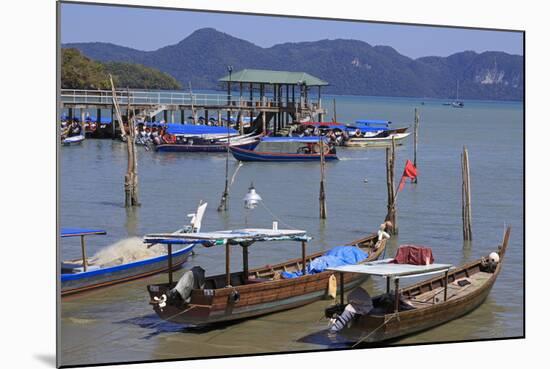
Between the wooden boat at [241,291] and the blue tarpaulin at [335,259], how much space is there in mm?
182

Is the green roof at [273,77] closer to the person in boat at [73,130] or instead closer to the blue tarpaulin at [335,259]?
the blue tarpaulin at [335,259]

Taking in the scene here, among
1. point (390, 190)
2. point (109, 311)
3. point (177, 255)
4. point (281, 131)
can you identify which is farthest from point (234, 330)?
point (281, 131)

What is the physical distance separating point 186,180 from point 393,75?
37.2 feet

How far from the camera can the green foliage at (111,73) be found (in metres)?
15.8

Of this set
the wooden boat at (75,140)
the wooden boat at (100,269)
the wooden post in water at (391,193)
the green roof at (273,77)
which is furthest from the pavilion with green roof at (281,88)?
the wooden boat at (75,140)

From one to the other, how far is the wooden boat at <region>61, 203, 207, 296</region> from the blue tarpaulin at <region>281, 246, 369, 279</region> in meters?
1.73

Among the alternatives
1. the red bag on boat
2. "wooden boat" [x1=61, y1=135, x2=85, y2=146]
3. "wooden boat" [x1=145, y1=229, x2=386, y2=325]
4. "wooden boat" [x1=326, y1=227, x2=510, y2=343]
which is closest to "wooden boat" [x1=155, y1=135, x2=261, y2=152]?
"wooden boat" [x1=61, y1=135, x2=85, y2=146]

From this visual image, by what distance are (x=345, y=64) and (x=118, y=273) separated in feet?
12.7

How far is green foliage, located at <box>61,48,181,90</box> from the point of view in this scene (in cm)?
1575

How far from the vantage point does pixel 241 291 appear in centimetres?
1359

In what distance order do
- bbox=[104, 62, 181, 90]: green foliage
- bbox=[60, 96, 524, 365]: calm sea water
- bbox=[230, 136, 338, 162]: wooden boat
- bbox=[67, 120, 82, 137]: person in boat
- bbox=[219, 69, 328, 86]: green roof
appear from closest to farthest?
bbox=[60, 96, 524, 365]: calm sea water, bbox=[104, 62, 181, 90]: green foliage, bbox=[219, 69, 328, 86]: green roof, bbox=[230, 136, 338, 162]: wooden boat, bbox=[67, 120, 82, 137]: person in boat

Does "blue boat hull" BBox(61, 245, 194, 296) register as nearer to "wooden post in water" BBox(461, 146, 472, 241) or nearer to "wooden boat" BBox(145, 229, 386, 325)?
"wooden boat" BBox(145, 229, 386, 325)

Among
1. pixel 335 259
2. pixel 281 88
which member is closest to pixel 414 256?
pixel 335 259

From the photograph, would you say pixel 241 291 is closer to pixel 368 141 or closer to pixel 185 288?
pixel 185 288
